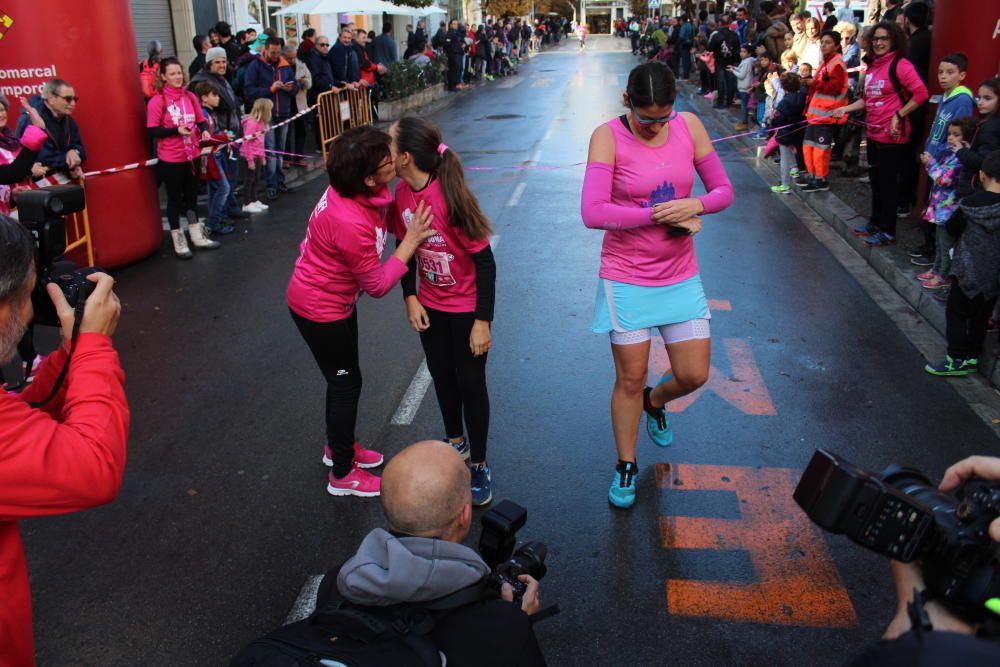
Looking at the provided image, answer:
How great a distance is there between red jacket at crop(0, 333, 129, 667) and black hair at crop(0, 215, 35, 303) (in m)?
0.18

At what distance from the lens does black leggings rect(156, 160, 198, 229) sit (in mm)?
8547

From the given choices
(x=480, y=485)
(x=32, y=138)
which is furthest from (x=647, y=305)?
(x=32, y=138)

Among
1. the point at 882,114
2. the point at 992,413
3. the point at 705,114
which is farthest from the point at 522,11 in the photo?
the point at 992,413

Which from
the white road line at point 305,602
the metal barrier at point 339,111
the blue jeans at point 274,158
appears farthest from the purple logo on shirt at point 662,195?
the metal barrier at point 339,111

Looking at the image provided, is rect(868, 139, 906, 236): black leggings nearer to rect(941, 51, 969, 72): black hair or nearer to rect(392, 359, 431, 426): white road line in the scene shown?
rect(941, 51, 969, 72): black hair

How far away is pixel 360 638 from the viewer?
5.48ft

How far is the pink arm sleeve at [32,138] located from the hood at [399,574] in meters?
6.32

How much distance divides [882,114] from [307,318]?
6.53 metres

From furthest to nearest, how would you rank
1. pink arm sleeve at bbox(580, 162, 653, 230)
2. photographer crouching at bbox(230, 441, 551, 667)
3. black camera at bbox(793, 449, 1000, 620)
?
pink arm sleeve at bbox(580, 162, 653, 230) → photographer crouching at bbox(230, 441, 551, 667) → black camera at bbox(793, 449, 1000, 620)

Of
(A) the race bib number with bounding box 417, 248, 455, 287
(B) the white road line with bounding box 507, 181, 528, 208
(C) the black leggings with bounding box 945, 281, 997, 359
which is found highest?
(A) the race bib number with bounding box 417, 248, 455, 287

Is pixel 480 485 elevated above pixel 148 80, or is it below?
below

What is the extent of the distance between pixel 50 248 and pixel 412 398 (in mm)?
3292

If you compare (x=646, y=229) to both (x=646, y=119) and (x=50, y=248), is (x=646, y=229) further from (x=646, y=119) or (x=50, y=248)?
(x=50, y=248)

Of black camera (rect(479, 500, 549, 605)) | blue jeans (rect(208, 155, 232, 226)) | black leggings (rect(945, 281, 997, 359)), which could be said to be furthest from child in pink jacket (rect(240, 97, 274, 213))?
black camera (rect(479, 500, 549, 605))
